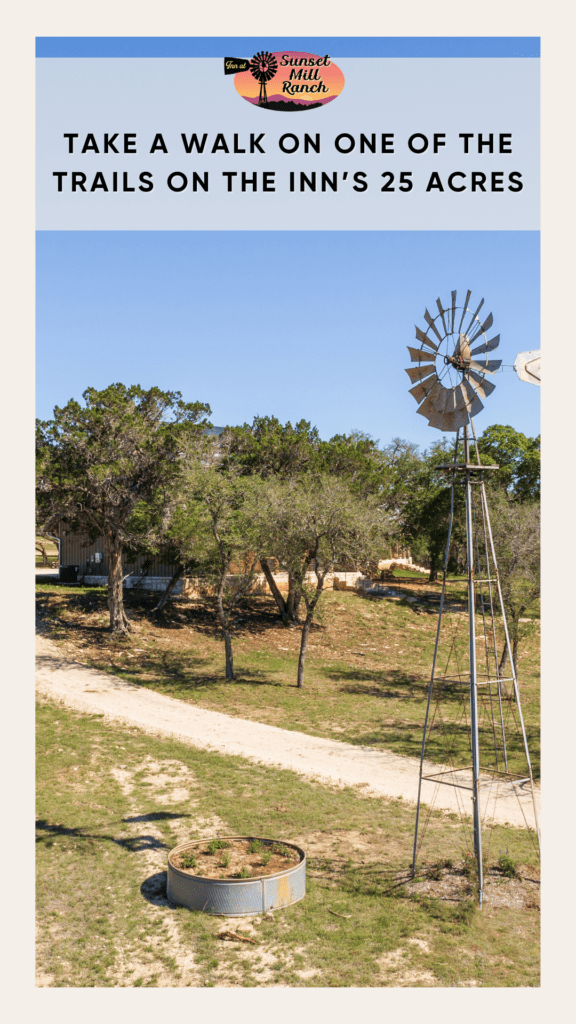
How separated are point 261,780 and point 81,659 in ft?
42.0

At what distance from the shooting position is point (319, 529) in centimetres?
2491

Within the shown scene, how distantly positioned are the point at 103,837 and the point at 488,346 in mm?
9821

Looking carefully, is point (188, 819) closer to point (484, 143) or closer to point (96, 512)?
point (484, 143)

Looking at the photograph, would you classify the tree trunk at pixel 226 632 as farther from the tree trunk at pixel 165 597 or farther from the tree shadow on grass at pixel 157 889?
the tree shadow on grass at pixel 157 889

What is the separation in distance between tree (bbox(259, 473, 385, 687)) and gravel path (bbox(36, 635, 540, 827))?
214 inches

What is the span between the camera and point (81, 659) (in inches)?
1022

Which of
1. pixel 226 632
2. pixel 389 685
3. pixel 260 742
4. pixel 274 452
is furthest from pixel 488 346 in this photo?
pixel 274 452

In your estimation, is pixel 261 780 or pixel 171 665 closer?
pixel 261 780

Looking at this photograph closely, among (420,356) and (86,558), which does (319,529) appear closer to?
(420,356)

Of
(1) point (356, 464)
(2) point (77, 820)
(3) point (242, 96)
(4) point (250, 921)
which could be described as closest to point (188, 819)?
(2) point (77, 820)

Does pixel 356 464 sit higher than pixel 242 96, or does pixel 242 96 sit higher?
pixel 242 96

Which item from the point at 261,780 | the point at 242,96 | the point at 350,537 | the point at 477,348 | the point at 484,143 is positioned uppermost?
the point at 242,96

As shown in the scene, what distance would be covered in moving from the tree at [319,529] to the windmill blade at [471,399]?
14.7m

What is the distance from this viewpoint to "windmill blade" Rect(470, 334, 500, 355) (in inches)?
388
